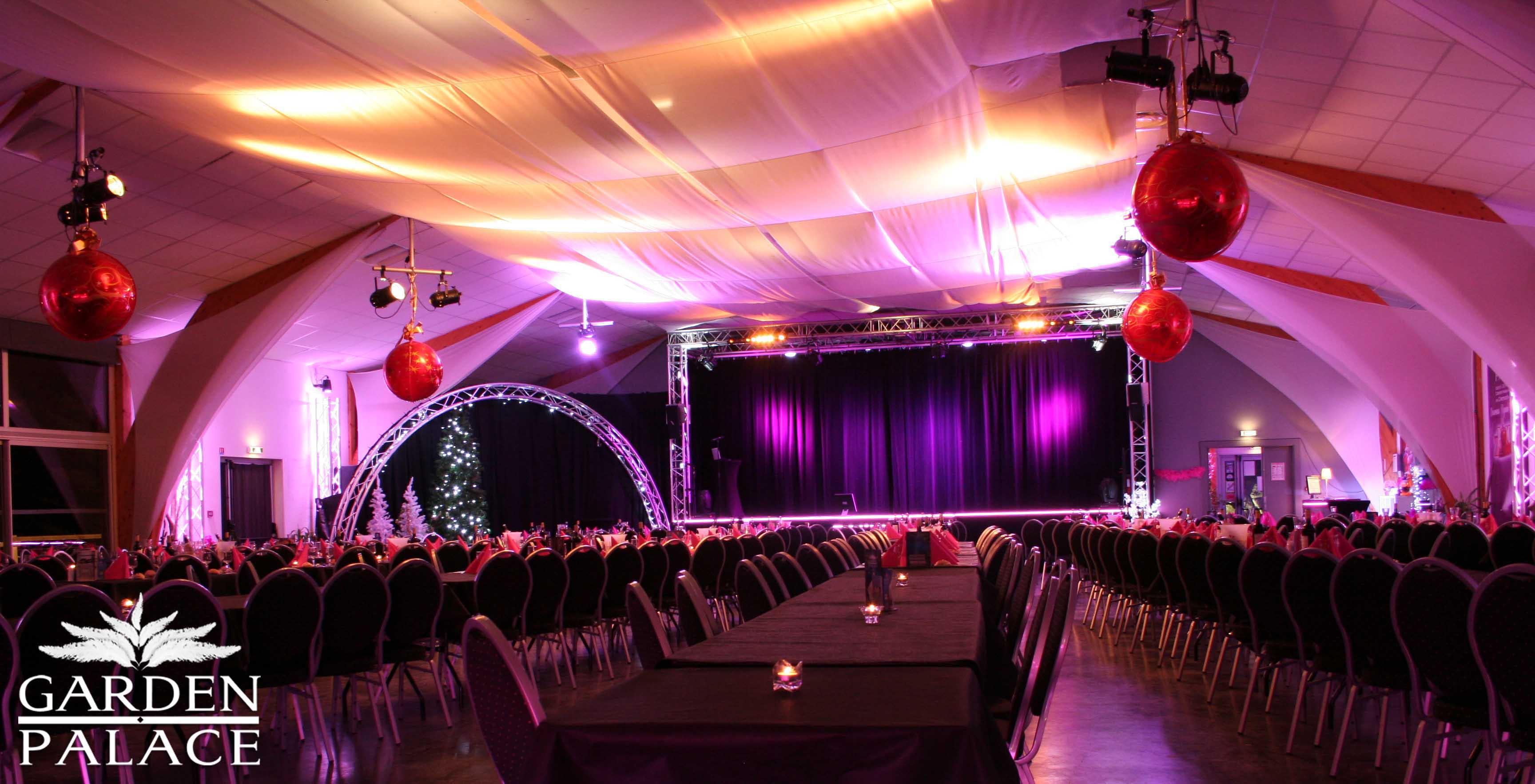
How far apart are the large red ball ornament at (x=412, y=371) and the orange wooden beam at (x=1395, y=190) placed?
6.88 m

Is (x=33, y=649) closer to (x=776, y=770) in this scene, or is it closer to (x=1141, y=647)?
(x=776, y=770)

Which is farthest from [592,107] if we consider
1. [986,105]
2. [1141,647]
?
[1141,647]

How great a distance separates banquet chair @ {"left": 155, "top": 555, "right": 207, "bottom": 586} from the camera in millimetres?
6645

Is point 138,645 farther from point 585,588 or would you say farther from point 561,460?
point 561,460

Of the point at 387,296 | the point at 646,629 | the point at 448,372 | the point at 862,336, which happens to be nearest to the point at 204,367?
the point at 387,296

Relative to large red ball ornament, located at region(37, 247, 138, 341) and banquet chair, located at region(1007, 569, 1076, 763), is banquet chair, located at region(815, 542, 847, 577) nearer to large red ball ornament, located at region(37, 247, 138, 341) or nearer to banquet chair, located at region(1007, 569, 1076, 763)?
banquet chair, located at region(1007, 569, 1076, 763)

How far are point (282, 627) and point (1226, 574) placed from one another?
4.76m

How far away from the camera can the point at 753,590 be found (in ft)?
15.6

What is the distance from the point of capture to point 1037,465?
19781 mm

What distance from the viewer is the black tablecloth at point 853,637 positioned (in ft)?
9.06

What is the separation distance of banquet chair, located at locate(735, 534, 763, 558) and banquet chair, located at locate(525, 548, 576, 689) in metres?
2.26

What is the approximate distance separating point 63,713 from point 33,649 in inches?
14.0

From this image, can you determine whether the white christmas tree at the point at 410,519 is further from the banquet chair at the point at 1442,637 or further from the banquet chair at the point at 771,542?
the banquet chair at the point at 1442,637

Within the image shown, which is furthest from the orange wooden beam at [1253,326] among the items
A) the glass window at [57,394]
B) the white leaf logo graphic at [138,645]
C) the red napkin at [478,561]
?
the white leaf logo graphic at [138,645]
